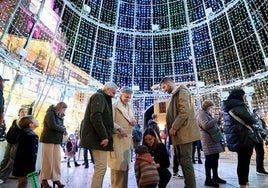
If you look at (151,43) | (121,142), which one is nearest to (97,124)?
(121,142)

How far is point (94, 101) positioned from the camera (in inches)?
119

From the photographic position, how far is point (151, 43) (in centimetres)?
1420

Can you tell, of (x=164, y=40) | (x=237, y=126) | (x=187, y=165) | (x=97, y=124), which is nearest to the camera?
(x=97, y=124)

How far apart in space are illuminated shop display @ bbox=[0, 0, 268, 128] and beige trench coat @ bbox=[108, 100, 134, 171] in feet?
21.8

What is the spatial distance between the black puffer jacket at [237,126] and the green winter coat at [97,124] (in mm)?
1726

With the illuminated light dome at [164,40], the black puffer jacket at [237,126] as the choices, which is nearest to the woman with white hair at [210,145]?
the black puffer jacket at [237,126]

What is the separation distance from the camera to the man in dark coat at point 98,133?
2.86 metres

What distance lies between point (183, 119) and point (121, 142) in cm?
98

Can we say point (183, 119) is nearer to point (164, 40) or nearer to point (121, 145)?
point (121, 145)

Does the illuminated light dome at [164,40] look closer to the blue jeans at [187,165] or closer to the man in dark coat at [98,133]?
the blue jeans at [187,165]

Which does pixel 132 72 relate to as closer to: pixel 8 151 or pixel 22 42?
pixel 22 42

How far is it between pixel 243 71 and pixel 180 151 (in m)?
9.70

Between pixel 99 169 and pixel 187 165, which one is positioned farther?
pixel 187 165

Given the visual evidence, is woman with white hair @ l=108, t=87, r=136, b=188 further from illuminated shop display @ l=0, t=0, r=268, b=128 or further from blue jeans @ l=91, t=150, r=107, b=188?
illuminated shop display @ l=0, t=0, r=268, b=128
